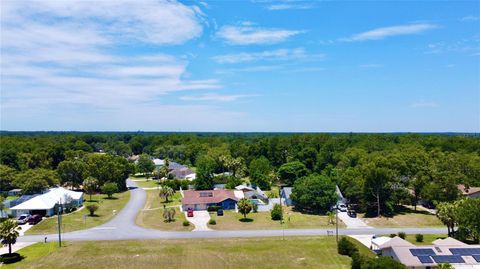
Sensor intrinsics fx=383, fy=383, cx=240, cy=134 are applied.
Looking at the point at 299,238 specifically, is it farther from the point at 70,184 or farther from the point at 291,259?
the point at 70,184

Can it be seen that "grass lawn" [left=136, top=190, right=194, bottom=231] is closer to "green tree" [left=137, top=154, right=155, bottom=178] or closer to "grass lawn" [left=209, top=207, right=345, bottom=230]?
"grass lawn" [left=209, top=207, right=345, bottom=230]

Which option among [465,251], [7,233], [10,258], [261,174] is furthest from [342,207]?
[7,233]

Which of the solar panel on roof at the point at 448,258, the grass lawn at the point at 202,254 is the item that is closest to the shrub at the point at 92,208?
the grass lawn at the point at 202,254

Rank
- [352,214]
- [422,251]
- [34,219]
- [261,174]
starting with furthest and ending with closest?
1. [261,174]
2. [352,214]
3. [34,219]
4. [422,251]

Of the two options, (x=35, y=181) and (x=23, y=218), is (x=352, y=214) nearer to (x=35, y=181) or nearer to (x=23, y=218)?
(x=23, y=218)

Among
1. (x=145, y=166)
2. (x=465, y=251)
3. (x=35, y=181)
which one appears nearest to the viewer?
(x=465, y=251)

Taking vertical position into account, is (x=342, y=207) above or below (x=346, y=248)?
below

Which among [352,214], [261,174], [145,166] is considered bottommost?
[352,214]

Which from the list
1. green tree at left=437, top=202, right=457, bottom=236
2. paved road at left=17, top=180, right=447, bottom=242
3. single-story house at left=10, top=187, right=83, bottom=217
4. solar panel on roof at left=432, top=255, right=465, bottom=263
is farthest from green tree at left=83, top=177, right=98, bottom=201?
solar panel on roof at left=432, top=255, right=465, bottom=263
